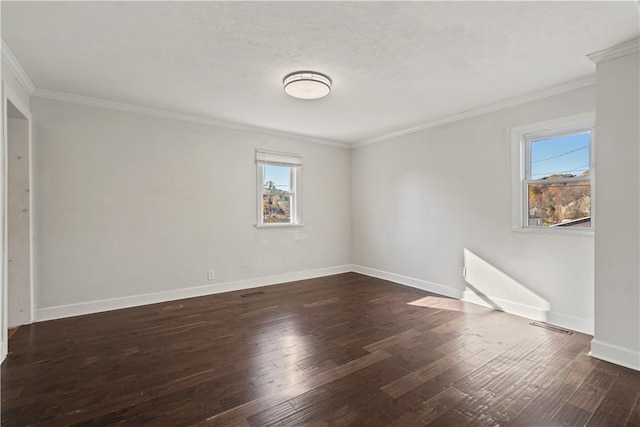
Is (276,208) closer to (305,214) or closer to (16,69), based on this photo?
(305,214)

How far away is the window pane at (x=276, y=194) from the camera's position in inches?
194

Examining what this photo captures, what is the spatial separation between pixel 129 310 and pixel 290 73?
3364mm

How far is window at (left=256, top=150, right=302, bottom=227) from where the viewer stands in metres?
4.80

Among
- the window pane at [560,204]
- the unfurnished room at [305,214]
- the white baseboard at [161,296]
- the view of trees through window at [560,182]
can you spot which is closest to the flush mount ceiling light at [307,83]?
the unfurnished room at [305,214]

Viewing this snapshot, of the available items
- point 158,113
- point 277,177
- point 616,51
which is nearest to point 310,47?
point 616,51

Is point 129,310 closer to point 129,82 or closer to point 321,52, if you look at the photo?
point 129,82

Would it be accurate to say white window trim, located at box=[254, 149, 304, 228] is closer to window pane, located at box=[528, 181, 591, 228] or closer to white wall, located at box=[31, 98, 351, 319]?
white wall, located at box=[31, 98, 351, 319]

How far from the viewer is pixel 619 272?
2348mm

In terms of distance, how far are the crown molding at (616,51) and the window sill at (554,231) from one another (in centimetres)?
159

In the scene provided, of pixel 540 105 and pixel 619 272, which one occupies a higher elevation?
pixel 540 105

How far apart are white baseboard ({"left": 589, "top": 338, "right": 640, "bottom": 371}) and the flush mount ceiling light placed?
3.30m

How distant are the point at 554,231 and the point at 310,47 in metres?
3.18

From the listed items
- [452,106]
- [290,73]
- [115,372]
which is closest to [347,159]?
[452,106]

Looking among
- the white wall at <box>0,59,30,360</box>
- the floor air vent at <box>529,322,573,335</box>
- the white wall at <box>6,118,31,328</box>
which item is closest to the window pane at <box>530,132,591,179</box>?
the floor air vent at <box>529,322,573,335</box>
